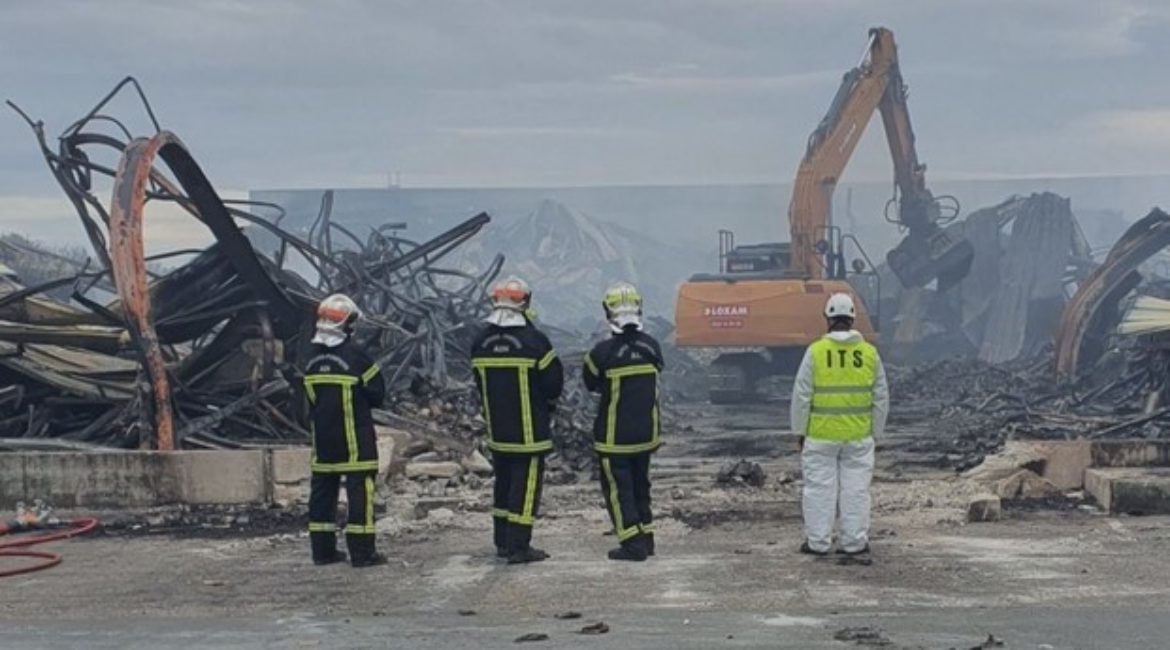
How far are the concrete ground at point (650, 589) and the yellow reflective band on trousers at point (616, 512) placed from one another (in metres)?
0.20

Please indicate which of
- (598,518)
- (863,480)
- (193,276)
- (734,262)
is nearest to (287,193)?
(734,262)

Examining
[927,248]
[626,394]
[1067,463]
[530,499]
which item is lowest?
[1067,463]

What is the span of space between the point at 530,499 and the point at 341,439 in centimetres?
127

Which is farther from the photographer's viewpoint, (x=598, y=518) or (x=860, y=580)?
(x=598, y=518)

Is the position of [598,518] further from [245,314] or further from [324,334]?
[245,314]

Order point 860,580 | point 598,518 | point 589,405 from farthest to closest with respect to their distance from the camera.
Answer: point 589,405
point 598,518
point 860,580

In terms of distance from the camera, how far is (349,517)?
9445mm

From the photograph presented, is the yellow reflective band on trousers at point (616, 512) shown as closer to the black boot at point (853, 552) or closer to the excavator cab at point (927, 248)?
the black boot at point (853, 552)

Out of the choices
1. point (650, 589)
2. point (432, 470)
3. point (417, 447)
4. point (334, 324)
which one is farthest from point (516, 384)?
point (417, 447)

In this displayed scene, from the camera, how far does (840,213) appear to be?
35.1 m

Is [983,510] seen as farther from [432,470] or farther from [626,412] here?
[432,470]

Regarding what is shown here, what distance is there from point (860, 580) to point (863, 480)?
3.84ft

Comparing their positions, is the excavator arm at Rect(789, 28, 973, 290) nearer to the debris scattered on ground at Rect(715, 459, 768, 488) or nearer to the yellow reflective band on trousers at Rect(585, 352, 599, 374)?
the debris scattered on ground at Rect(715, 459, 768, 488)

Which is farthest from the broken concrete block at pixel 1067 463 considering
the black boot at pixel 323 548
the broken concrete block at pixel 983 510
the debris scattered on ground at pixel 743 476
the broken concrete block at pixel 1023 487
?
the black boot at pixel 323 548
